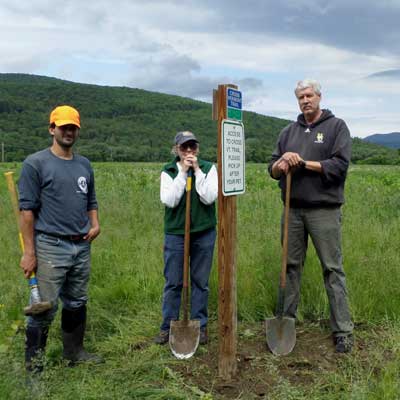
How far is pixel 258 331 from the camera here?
15.7ft

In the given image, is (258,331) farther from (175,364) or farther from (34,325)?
(34,325)

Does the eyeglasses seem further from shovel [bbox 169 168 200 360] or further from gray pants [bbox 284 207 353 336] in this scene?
gray pants [bbox 284 207 353 336]

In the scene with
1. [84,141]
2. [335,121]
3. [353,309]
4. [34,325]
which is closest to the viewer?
[34,325]

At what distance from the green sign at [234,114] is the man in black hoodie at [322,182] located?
0.53 m

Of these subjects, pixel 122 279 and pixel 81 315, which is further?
pixel 122 279

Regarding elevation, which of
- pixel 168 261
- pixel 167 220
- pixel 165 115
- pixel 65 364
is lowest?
pixel 65 364

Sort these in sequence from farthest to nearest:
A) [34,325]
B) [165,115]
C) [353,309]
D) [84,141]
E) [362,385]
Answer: [165,115]
[84,141]
[353,309]
[34,325]
[362,385]

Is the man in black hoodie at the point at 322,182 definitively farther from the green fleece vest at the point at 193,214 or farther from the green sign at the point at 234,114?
the green fleece vest at the point at 193,214

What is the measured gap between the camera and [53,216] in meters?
3.98

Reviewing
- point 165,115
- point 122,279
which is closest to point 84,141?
point 165,115

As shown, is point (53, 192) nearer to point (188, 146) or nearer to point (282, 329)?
point (188, 146)

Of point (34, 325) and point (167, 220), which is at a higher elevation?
point (167, 220)

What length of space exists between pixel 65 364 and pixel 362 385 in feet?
7.53

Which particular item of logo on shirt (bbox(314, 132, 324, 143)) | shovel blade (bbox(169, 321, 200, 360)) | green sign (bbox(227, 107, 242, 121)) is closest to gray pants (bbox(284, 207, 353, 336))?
logo on shirt (bbox(314, 132, 324, 143))
